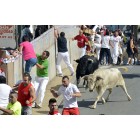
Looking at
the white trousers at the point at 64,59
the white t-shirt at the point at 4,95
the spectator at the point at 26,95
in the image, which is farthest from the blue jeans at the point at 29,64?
the white t-shirt at the point at 4,95

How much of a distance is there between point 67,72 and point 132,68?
8.31 ft

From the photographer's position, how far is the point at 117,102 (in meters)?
Result: 16.4

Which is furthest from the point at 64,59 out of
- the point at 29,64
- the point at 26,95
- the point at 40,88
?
the point at 26,95

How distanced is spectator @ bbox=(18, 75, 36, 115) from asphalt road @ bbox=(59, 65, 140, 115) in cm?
199

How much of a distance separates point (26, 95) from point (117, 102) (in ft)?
12.5

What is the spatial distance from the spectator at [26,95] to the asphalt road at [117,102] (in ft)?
6.54

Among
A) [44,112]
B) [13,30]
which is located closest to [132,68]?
[13,30]

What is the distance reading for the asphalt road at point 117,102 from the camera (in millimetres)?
15289

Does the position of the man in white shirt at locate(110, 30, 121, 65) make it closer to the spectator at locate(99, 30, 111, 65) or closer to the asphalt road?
the spectator at locate(99, 30, 111, 65)

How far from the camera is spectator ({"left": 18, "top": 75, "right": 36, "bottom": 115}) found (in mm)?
13211

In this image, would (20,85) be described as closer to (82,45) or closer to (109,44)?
(82,45)

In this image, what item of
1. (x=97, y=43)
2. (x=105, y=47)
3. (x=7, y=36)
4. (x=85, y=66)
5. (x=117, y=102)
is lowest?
Result: (x=117, y=102)

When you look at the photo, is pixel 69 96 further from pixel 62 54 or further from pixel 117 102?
pixel 62 54

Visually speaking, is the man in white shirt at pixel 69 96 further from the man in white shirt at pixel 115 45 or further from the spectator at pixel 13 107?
the man in white shirt at pixel 115 45
